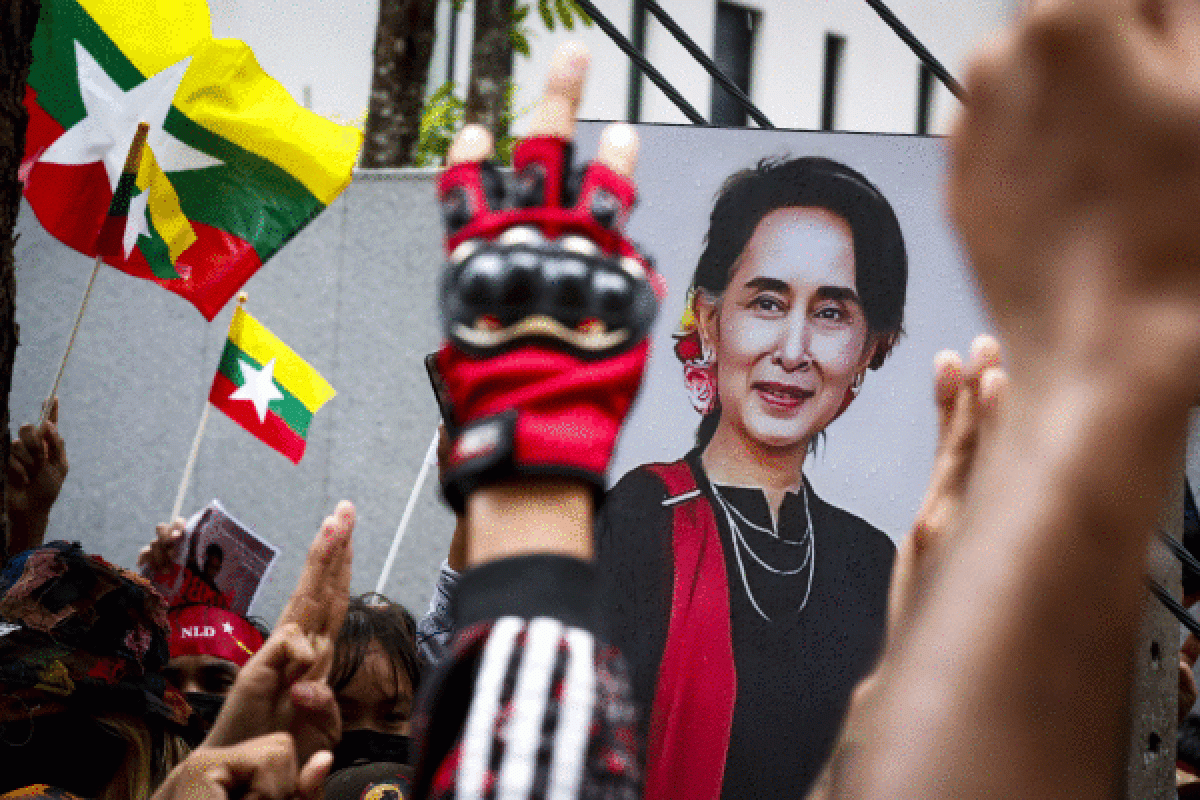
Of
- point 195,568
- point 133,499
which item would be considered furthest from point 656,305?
point 133,499

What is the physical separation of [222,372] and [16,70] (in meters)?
2.96

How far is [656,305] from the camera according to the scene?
3.37 ft

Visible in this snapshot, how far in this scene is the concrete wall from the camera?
21.8ft

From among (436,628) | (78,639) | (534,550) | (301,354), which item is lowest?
(534,550)

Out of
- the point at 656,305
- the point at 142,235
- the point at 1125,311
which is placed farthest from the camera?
the point at 142,235

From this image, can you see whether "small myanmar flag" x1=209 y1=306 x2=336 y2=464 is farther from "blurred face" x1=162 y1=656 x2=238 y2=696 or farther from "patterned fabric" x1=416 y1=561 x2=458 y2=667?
"patterned fabric" x1=416 y1=561 x2=458 y2=667

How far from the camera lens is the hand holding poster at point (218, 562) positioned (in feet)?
15.8

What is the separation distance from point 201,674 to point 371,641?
120 centimetres

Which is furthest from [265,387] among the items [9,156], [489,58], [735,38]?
[735,38]

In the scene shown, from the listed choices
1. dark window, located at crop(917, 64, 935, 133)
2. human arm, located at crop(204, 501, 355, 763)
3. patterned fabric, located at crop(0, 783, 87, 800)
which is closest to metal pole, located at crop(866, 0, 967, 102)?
human arm, located at crop(204, 501, 355, 763)

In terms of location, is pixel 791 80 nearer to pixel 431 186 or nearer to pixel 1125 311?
pixel 431 186

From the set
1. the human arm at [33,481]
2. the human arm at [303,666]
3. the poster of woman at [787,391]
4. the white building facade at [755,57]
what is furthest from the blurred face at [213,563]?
the white building facade at [755,57]

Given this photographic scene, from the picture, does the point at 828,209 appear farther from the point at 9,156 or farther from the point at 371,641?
the point at 371,641

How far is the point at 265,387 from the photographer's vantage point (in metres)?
5.34
